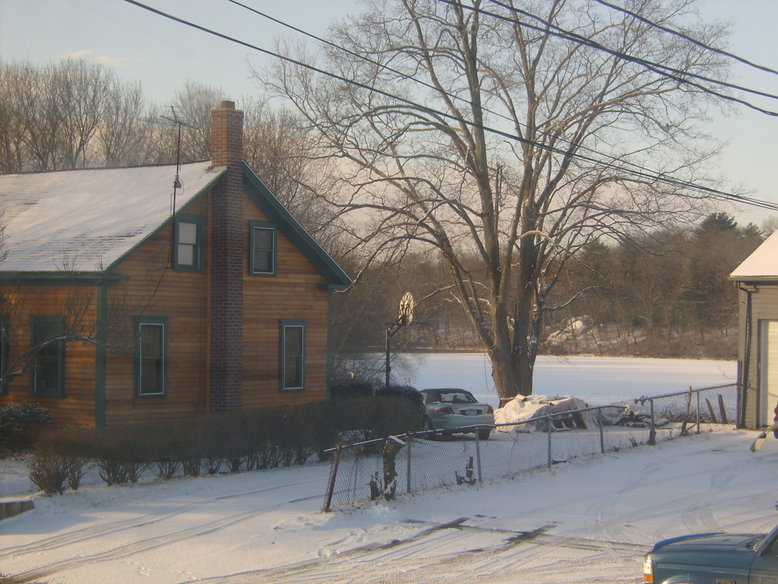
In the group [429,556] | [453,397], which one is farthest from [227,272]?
[429,556]

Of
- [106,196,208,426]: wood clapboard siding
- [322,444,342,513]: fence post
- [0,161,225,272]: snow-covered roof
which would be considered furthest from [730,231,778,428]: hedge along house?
[322,444,342,513]: fence post

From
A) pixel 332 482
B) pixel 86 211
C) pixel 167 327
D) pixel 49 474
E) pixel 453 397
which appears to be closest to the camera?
pixel 332 482

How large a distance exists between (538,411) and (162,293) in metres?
13.7

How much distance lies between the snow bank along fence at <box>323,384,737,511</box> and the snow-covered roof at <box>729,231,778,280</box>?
4526 millimetres

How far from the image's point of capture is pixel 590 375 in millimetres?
63000

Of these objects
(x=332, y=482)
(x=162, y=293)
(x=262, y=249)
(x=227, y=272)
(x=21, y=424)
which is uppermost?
(x=262, y=249)

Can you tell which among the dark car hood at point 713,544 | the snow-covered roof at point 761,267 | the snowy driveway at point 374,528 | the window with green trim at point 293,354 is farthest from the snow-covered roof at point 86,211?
the snow-covered roof at point 761,267

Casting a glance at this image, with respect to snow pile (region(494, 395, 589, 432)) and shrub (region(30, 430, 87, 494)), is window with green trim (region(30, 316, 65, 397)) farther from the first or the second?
snow pile (region(494, 395, 589, 432))

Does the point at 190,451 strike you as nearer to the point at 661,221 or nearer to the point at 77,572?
the point at 77,572

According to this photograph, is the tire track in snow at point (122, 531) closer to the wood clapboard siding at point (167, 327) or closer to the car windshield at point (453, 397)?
the wood clapboard siding at point (167, 327)

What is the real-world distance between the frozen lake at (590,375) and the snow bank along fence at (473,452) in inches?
355

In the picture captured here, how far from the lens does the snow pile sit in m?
29.3

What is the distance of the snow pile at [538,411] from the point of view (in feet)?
96.2

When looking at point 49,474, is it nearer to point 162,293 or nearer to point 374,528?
point 374,528
